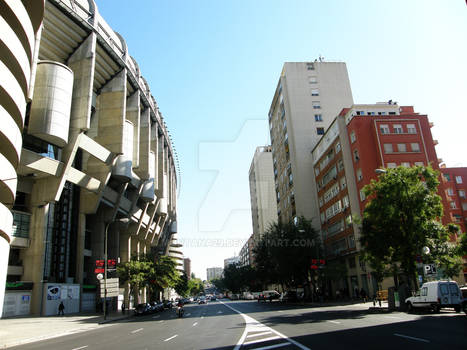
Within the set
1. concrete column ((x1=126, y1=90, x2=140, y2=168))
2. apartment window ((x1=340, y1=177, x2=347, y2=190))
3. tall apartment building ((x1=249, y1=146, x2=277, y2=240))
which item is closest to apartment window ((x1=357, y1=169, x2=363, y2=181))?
apartment window ((x1=340, y1=177, x2=347, y2=190))

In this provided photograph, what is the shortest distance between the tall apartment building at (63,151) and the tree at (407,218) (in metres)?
24.9

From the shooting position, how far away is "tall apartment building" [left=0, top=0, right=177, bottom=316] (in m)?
22.2

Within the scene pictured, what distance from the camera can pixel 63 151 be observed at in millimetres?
35344

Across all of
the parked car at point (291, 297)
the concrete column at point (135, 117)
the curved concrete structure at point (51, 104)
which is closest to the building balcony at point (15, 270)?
the curved concrete structure at point (51, 104)

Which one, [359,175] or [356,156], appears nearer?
[359,175]

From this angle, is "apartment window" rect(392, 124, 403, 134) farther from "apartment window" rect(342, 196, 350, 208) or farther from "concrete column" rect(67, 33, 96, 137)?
"concrete column" rect(67, 33, 96, 137)

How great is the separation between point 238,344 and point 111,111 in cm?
3858

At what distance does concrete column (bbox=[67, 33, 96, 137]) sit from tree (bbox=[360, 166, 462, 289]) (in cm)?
2793

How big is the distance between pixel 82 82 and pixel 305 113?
40116 mm

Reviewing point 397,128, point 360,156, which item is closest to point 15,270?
point 360,156

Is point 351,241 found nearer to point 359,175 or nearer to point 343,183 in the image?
point 343,183

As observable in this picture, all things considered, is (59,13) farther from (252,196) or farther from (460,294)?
(252,196)

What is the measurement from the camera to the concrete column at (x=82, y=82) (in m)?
35.8

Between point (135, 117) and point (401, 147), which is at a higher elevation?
point (135, 117)
